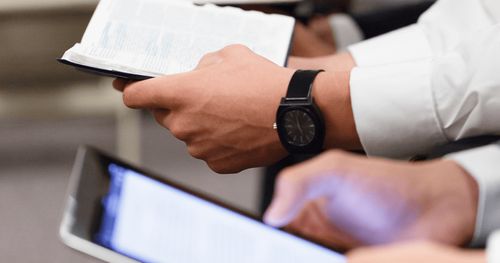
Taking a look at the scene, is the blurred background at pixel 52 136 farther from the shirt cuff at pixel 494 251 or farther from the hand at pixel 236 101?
the shirt cuff at pixel 494 251

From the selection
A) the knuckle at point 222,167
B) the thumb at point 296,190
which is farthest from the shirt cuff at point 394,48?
the thumb at point 296,190

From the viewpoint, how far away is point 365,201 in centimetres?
46

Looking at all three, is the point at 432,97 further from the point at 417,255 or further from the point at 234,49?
the point at 417,255

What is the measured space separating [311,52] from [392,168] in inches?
27.1

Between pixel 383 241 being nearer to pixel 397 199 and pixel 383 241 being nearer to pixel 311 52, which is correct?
pixel 397 199

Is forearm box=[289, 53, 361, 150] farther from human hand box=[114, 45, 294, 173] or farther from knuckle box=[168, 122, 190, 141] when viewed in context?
knuckle box=[168, 122, 190, 141]

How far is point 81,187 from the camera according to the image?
2.52ft

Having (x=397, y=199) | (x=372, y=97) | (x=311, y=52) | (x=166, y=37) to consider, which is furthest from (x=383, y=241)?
(x=311, y=52)

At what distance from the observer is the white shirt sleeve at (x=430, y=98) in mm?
754

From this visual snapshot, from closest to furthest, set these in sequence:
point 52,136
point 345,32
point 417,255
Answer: point 417,255 < point 345,32 < point 52,136

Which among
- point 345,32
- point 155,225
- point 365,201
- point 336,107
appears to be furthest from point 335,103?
point 345,32

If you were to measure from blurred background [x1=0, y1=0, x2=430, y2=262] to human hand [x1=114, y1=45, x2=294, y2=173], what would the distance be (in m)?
0.76

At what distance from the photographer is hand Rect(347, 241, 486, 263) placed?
0.41 meters

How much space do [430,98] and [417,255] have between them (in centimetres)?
39
